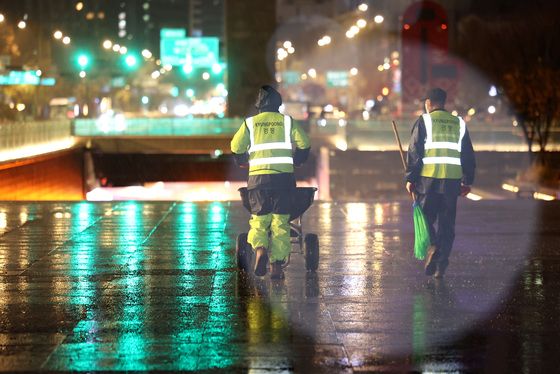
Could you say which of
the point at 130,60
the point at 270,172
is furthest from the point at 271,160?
the point at 130,60

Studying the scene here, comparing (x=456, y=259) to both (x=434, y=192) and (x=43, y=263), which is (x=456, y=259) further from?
(x=43, y=263)

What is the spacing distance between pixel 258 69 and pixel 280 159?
147 ft

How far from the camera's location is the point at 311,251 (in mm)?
10312

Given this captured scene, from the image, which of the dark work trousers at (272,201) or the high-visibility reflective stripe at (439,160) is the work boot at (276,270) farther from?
the high-visibility reflective stripe at (439,160)

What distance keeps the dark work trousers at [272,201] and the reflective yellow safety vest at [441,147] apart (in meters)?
1.33

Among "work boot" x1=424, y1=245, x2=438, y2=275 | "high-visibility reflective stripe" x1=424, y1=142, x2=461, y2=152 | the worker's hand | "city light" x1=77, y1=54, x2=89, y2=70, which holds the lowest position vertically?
"work boot" x1=424, y1=245, x2=438, y2=275

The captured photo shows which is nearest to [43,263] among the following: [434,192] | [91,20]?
[434,192]

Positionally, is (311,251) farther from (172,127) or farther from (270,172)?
(172,127)

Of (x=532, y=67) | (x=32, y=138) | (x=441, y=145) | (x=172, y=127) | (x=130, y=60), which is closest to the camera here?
(x=441, y=145)

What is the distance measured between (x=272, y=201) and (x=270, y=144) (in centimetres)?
52

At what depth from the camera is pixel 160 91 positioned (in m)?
143

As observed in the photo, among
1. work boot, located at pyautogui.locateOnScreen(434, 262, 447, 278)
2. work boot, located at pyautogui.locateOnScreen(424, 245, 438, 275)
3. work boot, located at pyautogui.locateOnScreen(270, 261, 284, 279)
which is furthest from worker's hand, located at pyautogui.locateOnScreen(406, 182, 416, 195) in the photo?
work boot, located at pyautogui.locateOnScreen(270, 261, 284, 279)

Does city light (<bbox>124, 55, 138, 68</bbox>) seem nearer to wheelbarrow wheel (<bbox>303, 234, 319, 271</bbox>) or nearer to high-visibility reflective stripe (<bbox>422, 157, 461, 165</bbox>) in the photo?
wheelbarrow wheel (<bbox>303, 234, 319, 271</bbox>)

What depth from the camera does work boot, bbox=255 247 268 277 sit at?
9859 millimetres
